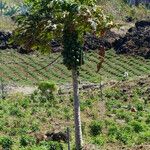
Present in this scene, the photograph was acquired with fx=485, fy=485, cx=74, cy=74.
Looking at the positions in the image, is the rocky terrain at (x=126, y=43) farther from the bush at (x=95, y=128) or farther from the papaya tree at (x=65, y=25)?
the papaya tree at (x=65, y=25)

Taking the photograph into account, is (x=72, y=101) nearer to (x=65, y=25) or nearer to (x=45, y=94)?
(x=45, y=94)

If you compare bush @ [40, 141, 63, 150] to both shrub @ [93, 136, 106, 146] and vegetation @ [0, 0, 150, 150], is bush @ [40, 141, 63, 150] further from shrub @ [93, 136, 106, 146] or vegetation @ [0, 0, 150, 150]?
shrub @ [93, 136, 106, 146]

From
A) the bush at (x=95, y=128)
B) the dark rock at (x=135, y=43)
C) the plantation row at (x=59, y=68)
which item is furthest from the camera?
the dark rock at (x=135, y=43)

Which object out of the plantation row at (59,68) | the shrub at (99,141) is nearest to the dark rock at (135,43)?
the plantation row at (59,68)

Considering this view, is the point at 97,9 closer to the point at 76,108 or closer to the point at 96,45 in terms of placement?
the point at 76,108

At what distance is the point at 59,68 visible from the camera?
7100 centimetres

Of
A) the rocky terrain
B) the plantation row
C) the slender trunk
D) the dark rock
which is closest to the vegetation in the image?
the slender trunk

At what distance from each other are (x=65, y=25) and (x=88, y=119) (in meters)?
13.8

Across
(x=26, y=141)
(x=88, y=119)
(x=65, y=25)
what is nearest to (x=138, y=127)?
(x=88, y=119)

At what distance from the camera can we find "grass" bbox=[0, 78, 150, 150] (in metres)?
27.6

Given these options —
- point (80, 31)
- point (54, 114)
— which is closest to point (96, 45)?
point (54, 114)

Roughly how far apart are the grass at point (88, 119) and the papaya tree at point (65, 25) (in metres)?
4.11

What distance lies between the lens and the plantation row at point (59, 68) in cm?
6600

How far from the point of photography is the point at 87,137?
1163 inches
